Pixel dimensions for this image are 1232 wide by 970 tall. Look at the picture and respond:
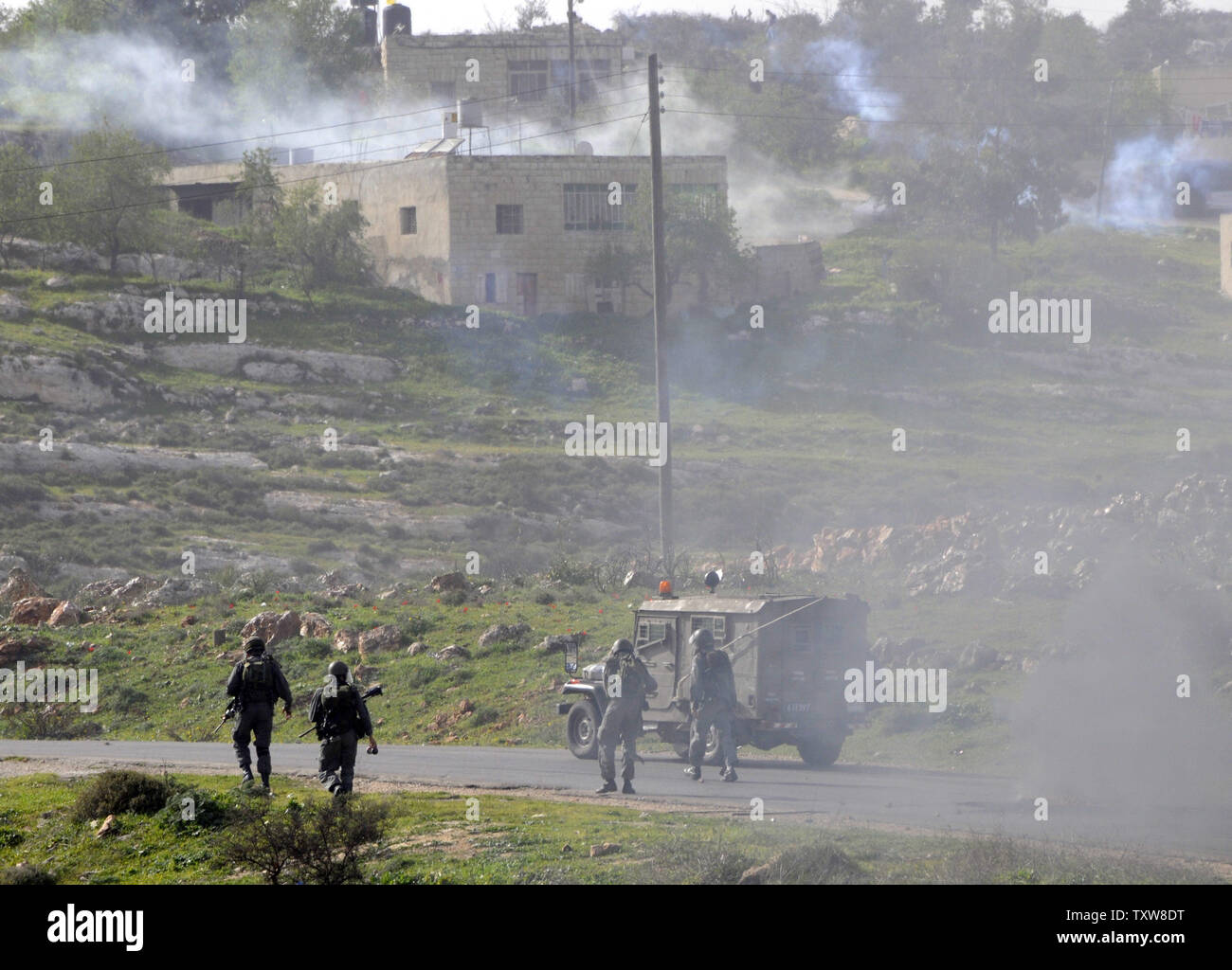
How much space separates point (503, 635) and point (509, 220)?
1435 inches

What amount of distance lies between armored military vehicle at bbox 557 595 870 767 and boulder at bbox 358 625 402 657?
28.2ft

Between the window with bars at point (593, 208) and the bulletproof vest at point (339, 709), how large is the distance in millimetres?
47988

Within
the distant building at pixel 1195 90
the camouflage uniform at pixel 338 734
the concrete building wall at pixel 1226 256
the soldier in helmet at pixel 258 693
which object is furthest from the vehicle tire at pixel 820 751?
the distant building at pixel 1195 90

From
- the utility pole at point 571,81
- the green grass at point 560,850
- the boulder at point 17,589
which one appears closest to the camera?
the green grass at point 560,850

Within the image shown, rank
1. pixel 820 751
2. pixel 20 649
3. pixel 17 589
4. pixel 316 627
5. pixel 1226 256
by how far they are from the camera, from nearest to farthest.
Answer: pixel 820 751
pixel 20 649
pixel 316 627
pixel 17 589
pixel 1226 256

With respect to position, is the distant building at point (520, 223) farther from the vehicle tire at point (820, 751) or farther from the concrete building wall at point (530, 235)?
the vehicle tire at point (820, 751)

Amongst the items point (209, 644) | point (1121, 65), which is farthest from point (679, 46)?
point (209, 644)

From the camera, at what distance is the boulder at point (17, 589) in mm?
31125

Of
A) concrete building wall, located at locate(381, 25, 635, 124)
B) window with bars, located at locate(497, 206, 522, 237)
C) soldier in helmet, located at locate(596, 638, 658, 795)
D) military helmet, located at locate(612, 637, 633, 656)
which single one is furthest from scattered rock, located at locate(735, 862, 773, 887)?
concrete building wall, located at locate(381, 25, 635, 124)

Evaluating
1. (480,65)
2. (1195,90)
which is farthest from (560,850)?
(1195,90)

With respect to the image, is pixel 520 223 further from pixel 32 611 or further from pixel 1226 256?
pixel 32 611

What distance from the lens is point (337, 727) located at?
1412cm

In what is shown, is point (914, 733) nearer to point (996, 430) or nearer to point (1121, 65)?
point (996, 430)

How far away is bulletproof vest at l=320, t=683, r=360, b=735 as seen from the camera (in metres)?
14.1
